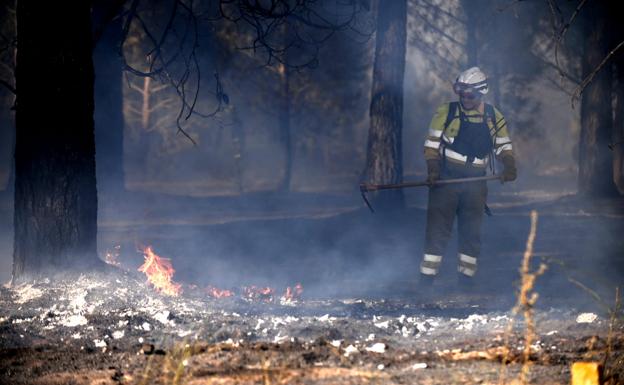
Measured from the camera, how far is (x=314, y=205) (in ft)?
60.1

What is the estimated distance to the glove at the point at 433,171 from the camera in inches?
328

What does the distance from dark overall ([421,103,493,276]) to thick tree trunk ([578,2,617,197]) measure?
828cm

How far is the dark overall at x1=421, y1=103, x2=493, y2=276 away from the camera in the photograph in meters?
8.39

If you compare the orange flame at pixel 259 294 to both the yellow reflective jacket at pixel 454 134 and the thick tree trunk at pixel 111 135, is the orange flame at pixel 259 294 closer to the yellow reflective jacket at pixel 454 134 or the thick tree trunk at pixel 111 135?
the yellow reflective jacket at pixel 454 134

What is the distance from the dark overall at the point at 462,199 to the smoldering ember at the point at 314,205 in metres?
0.02

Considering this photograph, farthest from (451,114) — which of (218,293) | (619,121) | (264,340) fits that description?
(619,121)

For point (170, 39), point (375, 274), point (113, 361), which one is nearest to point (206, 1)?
point (170, 39)

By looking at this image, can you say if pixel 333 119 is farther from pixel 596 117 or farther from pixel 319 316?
pixel 319 316

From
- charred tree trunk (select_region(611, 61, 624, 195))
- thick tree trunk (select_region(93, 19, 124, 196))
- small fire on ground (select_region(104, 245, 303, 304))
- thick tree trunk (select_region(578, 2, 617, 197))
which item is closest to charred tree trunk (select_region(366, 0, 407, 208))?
thick tree trunk (select_region(578, 2, 617, 197))

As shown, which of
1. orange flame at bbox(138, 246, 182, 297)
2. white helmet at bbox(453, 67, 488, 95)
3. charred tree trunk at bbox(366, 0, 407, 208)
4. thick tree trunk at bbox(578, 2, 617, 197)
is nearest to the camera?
orange flame at bbox(138, 246, 182, 297)

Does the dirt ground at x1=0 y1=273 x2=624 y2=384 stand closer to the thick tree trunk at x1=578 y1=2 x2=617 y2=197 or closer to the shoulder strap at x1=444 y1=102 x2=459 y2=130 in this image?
the shoulder strap at x1=444 y1=102 x2=459 y2=130

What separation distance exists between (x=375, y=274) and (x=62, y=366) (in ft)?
17.2

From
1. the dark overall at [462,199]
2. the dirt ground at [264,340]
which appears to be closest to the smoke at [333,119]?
the dark overall at [462,199]

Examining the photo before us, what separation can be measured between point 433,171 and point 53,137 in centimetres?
345
